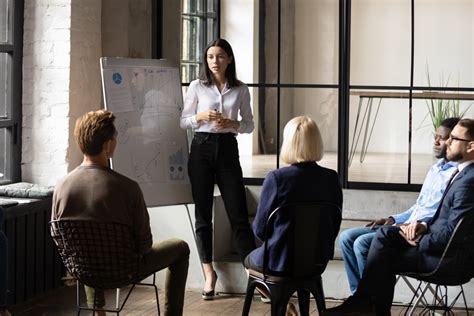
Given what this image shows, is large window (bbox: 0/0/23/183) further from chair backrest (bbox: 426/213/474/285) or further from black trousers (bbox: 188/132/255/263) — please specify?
chair backrest (bbox: 426/213/474/285)

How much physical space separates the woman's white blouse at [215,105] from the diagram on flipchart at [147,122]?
0.52 feet

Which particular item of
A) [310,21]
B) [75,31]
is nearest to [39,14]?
[75,31]

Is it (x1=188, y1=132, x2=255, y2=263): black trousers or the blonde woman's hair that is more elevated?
the blonde woman's hair

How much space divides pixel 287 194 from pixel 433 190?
1093mm

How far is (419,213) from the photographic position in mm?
5477

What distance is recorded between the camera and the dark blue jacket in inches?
190

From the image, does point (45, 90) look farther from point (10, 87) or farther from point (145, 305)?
point (145, 305)

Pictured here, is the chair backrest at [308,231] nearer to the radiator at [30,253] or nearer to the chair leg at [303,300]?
the chair leg at [303,300]

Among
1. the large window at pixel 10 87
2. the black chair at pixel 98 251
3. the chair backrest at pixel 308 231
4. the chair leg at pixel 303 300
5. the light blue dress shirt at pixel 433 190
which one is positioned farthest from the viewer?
the large window at pixel 10 87

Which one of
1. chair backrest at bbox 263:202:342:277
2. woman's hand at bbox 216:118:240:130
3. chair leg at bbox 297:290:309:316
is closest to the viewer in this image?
chair backrest at bbox 263:202:342:277

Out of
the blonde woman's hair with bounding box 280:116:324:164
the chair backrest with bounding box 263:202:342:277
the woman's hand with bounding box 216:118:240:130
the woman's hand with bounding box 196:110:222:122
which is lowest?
the chair backrest with bounding box 263:202:342:277

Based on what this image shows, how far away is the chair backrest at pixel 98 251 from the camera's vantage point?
4594mm

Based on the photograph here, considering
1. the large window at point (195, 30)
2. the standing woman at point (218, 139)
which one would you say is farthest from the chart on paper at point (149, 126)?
the large window at point (195, 30)

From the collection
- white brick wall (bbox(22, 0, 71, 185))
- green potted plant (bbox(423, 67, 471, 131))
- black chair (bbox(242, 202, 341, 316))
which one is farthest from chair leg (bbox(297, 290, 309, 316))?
green potted plant (bbox(423, 67, 471, 131))
